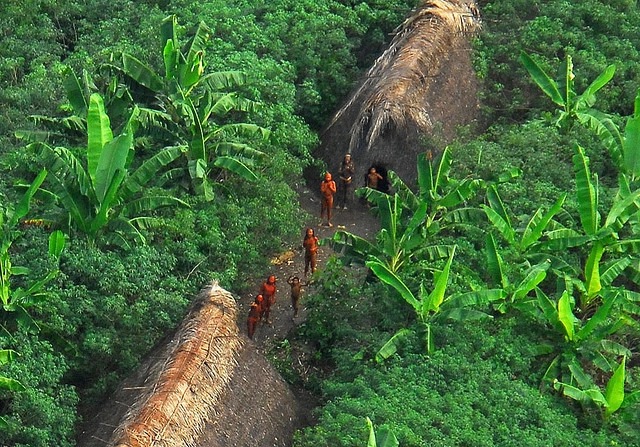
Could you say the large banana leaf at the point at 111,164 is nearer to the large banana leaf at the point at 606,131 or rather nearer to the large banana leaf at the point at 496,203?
the large banana leaf at the point at 496,203

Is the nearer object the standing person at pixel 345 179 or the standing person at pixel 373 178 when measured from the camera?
the standing person at pixel 373 178

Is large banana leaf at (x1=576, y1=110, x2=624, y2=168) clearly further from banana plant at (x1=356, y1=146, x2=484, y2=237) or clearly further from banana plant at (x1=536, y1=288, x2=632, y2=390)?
banana plant at (x1=536, y1=288, x2=632, y2=390)

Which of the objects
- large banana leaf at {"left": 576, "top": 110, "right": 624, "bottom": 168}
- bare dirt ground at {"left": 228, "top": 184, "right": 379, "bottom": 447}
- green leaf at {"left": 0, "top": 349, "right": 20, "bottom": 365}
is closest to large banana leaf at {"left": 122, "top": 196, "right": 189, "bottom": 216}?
bare dirt ground at {"left": 228, "top": 184, "right": 379, "bottom": 447}

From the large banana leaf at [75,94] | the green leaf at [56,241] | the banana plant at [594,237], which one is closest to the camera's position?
the green leaf at [56,241]

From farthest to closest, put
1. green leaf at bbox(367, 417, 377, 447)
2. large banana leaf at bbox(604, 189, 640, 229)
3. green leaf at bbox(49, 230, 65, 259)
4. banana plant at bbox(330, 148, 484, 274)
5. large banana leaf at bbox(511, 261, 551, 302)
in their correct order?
large banana leaf at bbox(604, 189, 640, 229) < banana plant at bbox(330, 148, 484, 274) < large banana leaf at bbox(511, 261, 551, 302) < green leaf at bbox(49, 230, 65, 259) < green leaf at bbox(367, 417, 377, 447)

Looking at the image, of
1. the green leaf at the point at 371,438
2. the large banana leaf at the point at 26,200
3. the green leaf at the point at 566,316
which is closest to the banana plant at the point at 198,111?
the large banana leaf at the point at 26,200

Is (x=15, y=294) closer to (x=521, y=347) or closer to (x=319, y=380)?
(x=319, y=380)
